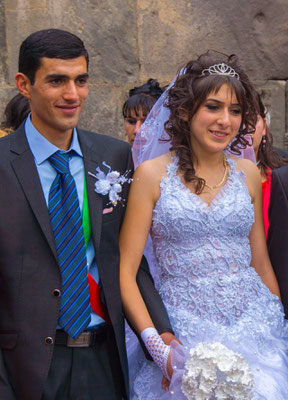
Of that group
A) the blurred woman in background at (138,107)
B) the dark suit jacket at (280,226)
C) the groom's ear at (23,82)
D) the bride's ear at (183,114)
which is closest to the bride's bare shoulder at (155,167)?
the bride's ear at (183,114)

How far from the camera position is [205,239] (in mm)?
2734

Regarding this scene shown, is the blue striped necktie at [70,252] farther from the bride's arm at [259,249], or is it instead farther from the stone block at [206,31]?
the stone block at [206,31]

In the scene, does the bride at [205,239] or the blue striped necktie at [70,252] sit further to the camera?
the bride at [205,239]

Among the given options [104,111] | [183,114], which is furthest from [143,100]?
[183,114]

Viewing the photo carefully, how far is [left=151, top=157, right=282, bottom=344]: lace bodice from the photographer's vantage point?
269cm

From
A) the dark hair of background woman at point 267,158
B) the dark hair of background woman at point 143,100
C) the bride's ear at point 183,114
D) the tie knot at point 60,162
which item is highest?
the dark hair of background woman at point 143,100

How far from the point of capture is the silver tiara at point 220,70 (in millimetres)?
2828

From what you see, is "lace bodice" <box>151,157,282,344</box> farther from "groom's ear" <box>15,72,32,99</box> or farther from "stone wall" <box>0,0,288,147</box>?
"stone wall" <box>0,0,288,147</box>

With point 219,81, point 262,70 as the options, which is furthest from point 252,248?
point 262,70

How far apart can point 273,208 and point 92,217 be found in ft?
3.37

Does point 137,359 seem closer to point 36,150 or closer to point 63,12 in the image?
point 36,150

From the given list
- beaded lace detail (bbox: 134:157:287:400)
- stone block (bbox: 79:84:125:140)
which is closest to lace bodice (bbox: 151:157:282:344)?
beaded lace detail (bbox: 134:157:287:400)

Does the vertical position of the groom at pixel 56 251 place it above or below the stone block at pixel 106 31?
below

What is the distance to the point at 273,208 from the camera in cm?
295
